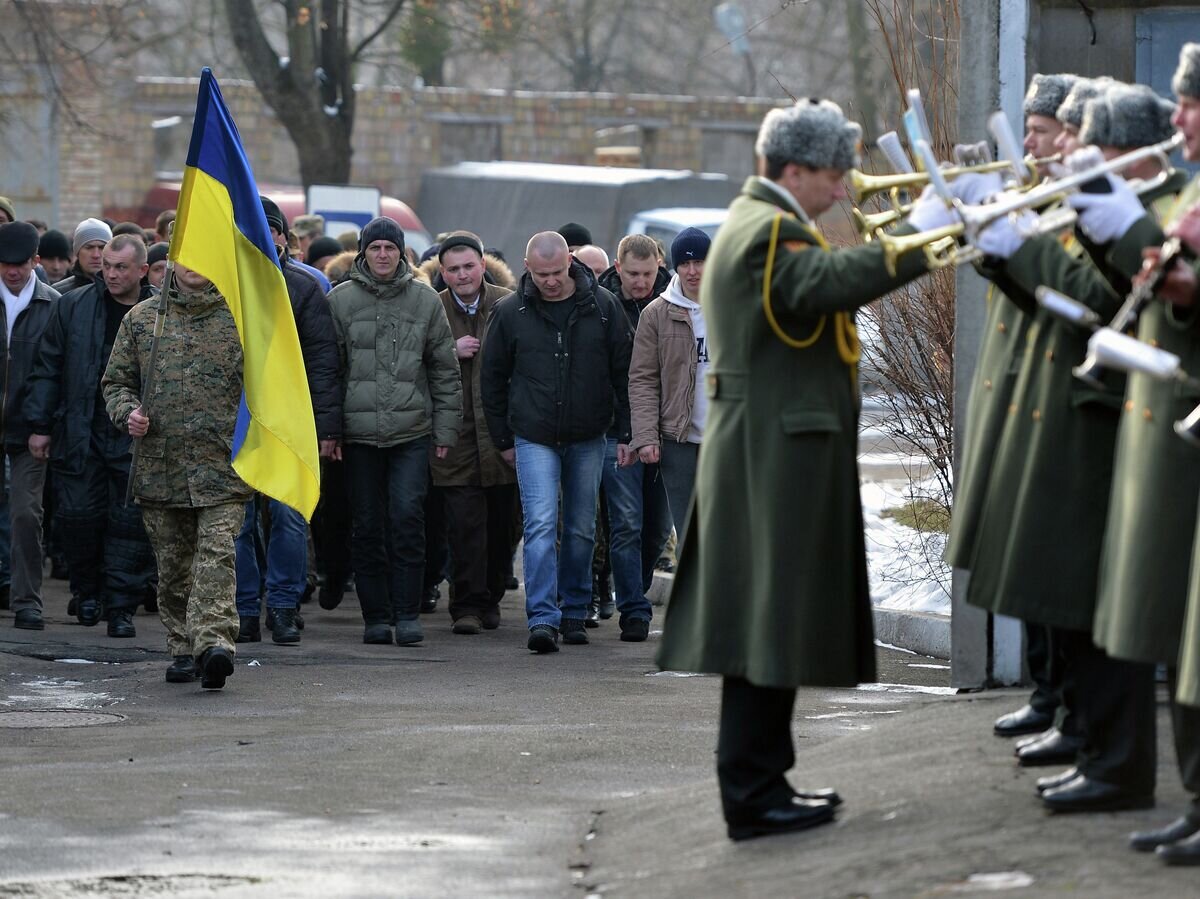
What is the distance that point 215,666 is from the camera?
32.9ft

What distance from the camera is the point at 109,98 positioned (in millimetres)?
42219

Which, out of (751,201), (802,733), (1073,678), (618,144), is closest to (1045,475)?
(1073,678)

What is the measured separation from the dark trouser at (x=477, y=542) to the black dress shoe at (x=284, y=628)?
98cm

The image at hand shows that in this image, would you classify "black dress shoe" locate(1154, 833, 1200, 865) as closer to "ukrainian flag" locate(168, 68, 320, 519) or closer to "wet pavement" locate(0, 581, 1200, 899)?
"wet pavement" locate(0, 581, 1200, 899)

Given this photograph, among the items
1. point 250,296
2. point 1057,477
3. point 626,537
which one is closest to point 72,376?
point 250,296

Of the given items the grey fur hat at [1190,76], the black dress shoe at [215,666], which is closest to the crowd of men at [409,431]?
the black dress shoe at [215,666]

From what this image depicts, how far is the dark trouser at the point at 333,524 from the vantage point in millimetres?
13039

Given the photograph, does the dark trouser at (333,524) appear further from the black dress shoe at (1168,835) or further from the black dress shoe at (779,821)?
the black dress shoe at (1168,835)

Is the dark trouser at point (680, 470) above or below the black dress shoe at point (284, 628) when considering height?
above

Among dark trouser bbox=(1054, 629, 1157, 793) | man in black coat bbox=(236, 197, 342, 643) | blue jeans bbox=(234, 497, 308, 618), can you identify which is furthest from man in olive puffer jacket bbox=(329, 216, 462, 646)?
dark trouser bbox=(1054, 629, 1157, 793)

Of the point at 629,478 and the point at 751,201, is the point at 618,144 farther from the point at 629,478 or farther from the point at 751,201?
the point at 751,201

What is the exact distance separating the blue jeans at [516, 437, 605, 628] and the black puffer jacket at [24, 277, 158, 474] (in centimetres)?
212

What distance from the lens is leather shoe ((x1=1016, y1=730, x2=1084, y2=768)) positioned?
6.77m

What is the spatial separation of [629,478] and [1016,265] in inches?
247
